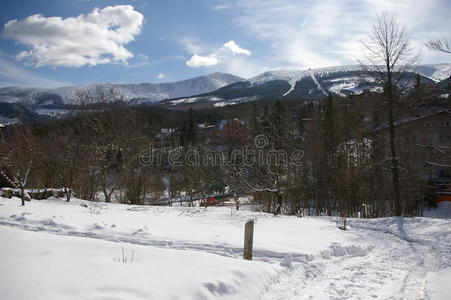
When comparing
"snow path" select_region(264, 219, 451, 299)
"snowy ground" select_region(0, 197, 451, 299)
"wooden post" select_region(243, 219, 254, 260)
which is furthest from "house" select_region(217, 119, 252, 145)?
"wooden post" select_region(243, 219, 254, 260)

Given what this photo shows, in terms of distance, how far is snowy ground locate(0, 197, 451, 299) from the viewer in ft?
12.3

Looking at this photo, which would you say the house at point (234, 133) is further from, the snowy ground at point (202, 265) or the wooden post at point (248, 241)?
the wooden post at point (248, 241)

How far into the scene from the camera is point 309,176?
108ft

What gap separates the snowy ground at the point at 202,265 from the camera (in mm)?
3736

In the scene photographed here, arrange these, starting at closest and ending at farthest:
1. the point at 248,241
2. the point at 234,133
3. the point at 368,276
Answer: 1. the point at 368,276
2. the point at 248,241
3. the point at 234,133

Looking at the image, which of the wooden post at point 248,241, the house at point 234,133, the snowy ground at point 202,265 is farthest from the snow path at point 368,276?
the house at point 234,133

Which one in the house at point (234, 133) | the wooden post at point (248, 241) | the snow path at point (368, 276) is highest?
the house at point (234, 133)

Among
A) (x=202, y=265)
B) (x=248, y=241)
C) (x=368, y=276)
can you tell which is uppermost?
(x=248, y=241)

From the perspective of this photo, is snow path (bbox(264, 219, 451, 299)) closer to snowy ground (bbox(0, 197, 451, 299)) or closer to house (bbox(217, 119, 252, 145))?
snowy ground (bbox(0, 197, 451, 299))

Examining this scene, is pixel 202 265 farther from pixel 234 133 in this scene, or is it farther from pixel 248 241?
pixel 234 133

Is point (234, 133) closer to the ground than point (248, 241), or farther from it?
farther from it

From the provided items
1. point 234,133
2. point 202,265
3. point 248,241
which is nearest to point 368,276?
point 248,241

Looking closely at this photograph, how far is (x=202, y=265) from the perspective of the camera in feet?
16.0

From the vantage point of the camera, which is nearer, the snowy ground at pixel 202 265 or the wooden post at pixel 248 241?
the snowy ground at pixel 202 265
